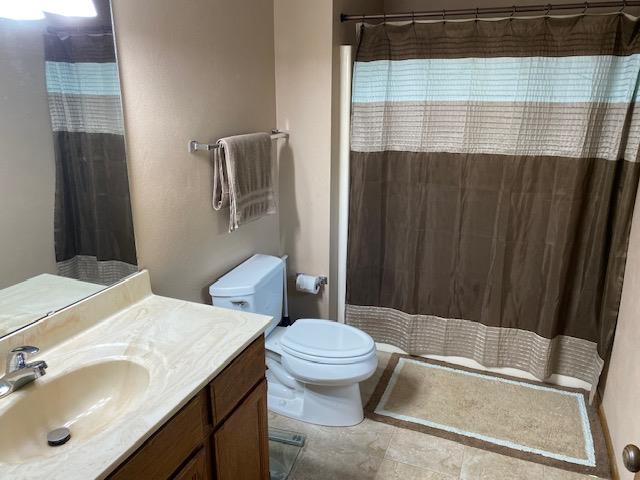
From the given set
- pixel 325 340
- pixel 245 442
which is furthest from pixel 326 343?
pixel 245 442

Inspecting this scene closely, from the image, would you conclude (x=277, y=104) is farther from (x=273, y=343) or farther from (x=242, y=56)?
(x=273, y=343)

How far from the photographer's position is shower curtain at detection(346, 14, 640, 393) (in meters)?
2.11

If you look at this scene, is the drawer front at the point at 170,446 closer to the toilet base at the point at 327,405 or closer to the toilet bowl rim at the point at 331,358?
the toilet bowl rim at the point at 331,358

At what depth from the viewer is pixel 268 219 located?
8.47 ft

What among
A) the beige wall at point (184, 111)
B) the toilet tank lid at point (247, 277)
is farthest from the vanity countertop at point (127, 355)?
the toilet tank lid at point (247, 277)

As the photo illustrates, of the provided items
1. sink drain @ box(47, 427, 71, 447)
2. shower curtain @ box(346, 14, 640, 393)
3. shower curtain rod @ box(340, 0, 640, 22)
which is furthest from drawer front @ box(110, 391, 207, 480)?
shower curtain rod @ box(340, 0, 640, 22)

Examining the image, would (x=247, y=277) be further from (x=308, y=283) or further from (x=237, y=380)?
(x=237, y=380)

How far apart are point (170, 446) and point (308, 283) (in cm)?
165

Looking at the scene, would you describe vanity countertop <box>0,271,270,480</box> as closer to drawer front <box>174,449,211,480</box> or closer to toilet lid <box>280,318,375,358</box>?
drawer front <box>174,449,211,480</box>

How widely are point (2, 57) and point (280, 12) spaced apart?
155cm

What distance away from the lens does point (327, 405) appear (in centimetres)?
220

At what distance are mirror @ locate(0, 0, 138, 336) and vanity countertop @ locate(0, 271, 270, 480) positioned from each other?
0.08 metres

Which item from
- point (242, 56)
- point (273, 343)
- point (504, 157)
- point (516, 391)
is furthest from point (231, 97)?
point (516, 391)

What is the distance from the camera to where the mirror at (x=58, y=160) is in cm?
122
